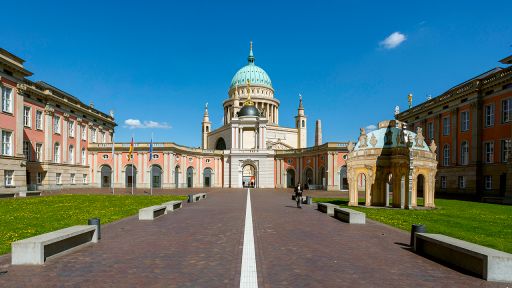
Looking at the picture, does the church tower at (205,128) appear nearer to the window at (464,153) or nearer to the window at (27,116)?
the window at (27,116)

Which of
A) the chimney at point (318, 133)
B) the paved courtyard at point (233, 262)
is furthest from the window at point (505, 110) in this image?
the chimney at point (318, 133)

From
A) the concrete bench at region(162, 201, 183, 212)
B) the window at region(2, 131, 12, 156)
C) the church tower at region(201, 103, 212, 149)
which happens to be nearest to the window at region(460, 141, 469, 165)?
the concrete bench at region(162, 201, 183, 212)

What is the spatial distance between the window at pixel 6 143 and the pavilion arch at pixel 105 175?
87.5ft

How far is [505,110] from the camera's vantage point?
38.2 metres

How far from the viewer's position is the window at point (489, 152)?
1575 inches

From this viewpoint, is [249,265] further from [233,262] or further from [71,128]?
[71,128]

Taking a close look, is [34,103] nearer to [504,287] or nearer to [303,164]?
[303,164]

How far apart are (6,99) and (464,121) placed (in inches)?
2081

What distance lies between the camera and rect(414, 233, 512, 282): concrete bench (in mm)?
8523

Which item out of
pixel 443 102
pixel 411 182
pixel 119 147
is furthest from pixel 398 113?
pixel 119 147

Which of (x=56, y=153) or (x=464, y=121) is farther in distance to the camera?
(x=56, y=153)

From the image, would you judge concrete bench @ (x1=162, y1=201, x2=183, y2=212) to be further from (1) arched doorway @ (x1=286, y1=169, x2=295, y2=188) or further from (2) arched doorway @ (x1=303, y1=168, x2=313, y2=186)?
(1) arched doorway @ (x1=286, y1=169, x2=295, y2=188)

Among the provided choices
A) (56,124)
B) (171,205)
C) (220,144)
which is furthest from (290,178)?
(171,205)

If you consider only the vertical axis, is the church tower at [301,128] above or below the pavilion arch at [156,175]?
above
